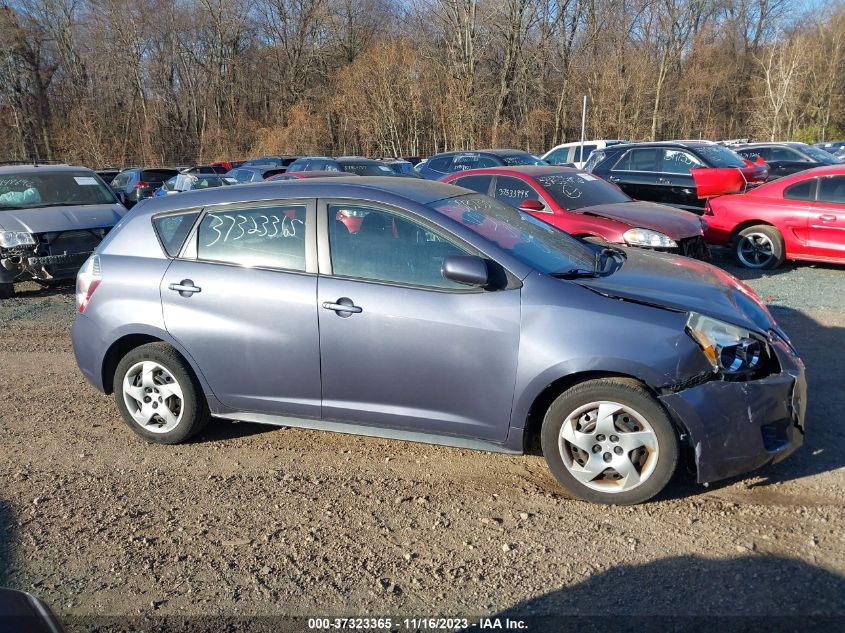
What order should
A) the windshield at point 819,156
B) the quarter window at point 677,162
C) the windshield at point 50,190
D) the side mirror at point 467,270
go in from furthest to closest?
the windshield at point 819,156 → the quarter window at point 677,162 → the windshield at point 50,190 → the side mirror at point 467,270

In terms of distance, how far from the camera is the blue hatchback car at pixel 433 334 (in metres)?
3.73

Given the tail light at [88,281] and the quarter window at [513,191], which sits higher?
the quarter window at [513,191]

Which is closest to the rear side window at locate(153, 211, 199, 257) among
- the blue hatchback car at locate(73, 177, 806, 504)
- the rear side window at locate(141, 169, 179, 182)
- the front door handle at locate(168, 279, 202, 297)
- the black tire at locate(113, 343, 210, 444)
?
the blue hatchback car at locate(73, 177, 806, 504)

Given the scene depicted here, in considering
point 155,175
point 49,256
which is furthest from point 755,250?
point 155,175

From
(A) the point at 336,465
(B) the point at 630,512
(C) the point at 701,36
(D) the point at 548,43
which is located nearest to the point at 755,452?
(B) the point at 630,512

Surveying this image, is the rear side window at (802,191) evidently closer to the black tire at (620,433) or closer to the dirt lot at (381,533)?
→ the dirt lot at (381,533)

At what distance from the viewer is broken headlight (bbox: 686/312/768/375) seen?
372 cm

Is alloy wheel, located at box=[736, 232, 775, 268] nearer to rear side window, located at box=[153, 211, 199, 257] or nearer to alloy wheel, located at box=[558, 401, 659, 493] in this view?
alloy wheel, located at box=[558, 401, 659, 493]

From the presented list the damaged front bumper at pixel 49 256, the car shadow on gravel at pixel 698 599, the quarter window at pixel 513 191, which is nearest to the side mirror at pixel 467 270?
the car shadow on gravel at pixel 698 599

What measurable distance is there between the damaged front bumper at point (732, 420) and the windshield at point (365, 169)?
552 inches

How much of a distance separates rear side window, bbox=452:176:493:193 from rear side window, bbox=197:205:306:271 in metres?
5.46

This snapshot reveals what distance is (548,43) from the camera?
41500 mm

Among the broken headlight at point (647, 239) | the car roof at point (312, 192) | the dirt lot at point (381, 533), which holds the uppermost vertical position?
the car roof at point (312, 192)

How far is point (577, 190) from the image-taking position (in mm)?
9297
